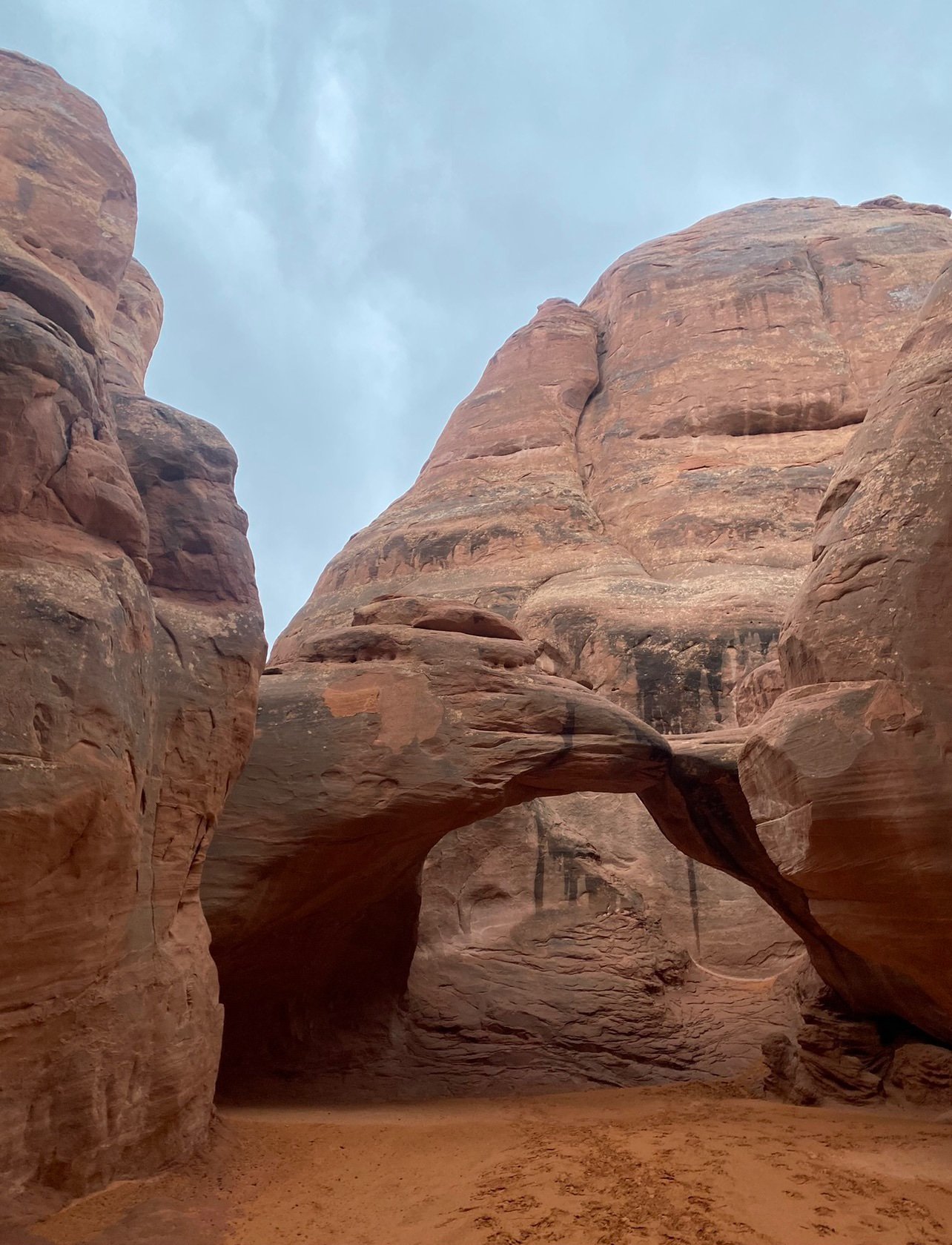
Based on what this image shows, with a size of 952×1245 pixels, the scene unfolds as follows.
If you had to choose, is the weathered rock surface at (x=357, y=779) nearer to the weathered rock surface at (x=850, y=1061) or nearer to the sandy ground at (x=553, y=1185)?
the sandy ground at (x=553, y=1185)

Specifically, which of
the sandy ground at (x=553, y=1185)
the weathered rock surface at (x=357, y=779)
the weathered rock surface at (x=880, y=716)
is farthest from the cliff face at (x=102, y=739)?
the weathered rock surface at (x=880, y=716)

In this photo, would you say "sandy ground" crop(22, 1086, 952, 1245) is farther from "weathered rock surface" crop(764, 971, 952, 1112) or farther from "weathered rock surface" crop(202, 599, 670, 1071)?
"weathered rock surface" crop(202, 599, 670, 1071)

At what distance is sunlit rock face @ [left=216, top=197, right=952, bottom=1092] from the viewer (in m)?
12.0

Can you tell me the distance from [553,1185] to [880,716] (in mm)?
3751

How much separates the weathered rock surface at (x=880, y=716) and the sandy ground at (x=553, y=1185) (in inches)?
60.1

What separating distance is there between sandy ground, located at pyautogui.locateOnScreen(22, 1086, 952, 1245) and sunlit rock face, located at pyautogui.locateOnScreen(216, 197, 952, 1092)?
2.39 meters

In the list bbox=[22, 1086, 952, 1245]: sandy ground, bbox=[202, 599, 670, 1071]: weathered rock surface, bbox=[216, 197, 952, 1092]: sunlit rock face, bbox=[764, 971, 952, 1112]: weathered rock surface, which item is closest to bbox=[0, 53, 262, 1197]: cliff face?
bbox=[22, 1086, 952, 1245]: sandy ground

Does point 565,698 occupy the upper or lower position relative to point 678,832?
upper

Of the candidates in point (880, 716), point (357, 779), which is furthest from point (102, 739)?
point (880, 716)

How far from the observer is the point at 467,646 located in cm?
1040

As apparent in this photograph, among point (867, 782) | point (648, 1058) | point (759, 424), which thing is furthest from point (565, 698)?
point (759, 424)

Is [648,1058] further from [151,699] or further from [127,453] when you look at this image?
[127,453]

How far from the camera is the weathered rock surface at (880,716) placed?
266 inches

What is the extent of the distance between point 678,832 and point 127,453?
286 inches
